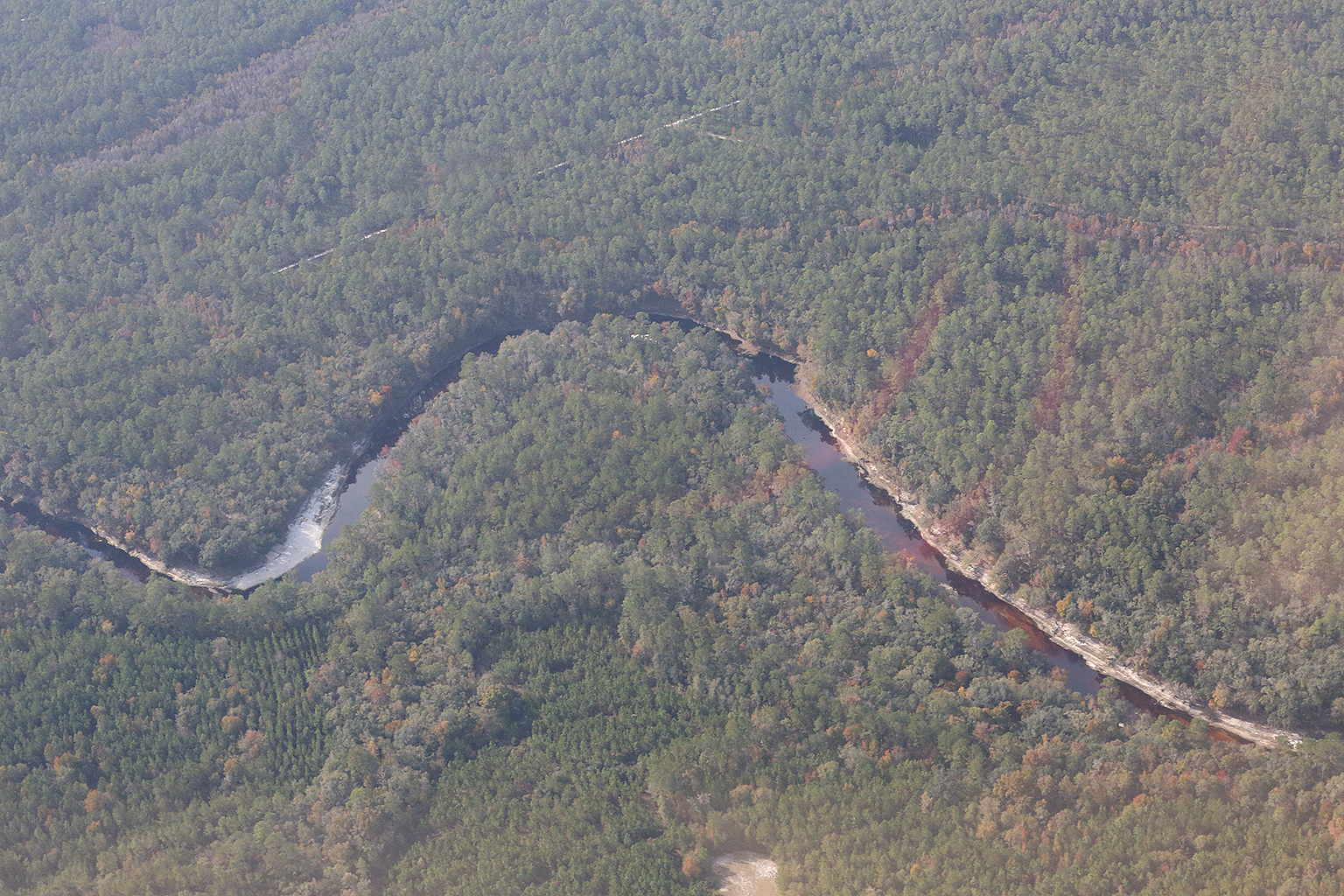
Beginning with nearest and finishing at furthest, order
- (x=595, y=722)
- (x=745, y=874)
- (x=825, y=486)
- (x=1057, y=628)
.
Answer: (x=745, y=874)
(x=595, y=722)
(x=1057, y=628)
(x=825, y=486)

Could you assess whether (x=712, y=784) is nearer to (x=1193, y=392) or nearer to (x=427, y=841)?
(x=427, y=841)

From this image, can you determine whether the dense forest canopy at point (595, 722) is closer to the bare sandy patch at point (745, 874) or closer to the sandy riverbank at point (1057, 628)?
the bare sandy patch at point (745, 874)

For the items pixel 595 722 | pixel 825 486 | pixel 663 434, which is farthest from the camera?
pixel 825 486

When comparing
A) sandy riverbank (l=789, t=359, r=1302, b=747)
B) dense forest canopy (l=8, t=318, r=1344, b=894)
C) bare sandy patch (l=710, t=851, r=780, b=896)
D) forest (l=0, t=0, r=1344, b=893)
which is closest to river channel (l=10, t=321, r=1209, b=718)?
sandy riverbank (l=789, t=359, r=1302, b=747)

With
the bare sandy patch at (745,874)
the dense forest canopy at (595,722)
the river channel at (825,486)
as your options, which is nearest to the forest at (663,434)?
the dense forest canopy at (595,722)

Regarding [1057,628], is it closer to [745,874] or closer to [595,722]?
[745,874]

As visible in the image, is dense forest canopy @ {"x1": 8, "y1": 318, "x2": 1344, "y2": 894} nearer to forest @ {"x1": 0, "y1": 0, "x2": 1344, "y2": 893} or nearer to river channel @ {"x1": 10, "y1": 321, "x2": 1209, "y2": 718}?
forest @ {"x1": 0, "y1": 0, "x2": 1344, "y2": 893}

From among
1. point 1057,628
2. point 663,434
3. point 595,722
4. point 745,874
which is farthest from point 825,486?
point 745,874
